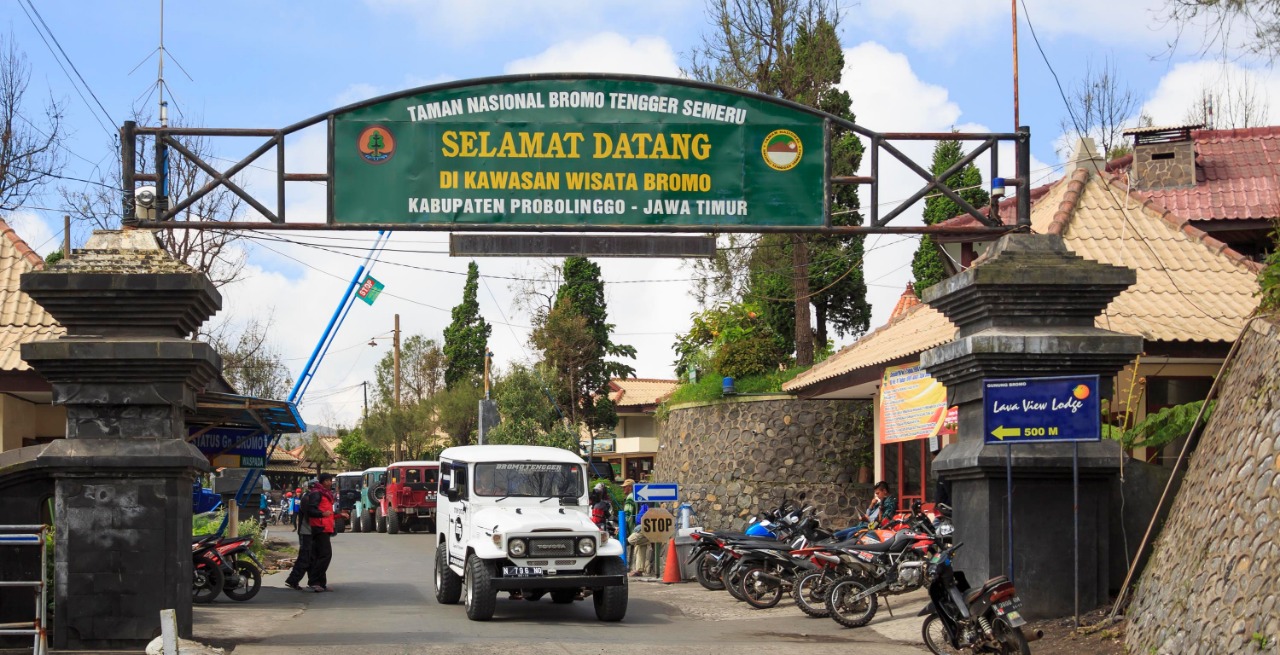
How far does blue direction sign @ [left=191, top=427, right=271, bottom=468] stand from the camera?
21156mm

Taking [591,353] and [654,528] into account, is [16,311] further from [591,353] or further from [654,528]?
[591,353]

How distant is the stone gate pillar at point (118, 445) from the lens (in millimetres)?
11180

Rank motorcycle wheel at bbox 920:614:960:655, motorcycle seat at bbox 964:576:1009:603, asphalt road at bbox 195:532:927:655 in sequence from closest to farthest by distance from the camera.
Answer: motorcycle seat at bbox 964:576:1009:603, motorcycle wheel at bbox 920:614:960:655, asphalt road at bbox 195:532:927:655

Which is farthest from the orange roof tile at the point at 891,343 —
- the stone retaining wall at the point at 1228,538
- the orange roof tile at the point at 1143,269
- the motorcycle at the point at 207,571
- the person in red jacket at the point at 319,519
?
the motorcycle at the point at 207,571

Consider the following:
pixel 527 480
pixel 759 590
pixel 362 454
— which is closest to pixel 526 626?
pixel 527 480

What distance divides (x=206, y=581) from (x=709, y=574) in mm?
7287

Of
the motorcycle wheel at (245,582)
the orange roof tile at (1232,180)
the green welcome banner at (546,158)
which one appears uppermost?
the orange roof tile at (1232,180)

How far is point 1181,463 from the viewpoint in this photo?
39.8 ft

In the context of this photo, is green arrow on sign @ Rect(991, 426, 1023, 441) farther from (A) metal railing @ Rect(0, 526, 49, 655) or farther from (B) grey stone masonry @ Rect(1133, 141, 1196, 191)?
(B) grey stone masonry @ Rect(1133, 141, 1196, 191)

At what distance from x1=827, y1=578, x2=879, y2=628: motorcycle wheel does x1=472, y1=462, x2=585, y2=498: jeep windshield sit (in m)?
3.98

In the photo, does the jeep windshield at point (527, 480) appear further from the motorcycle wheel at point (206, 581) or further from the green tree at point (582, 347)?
the green tree at point (582, 347)

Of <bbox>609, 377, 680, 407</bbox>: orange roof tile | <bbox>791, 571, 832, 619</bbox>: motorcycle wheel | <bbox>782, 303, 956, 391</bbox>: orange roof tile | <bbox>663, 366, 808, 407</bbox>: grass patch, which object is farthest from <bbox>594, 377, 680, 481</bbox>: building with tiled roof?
<bbox>791, 571, 832, 619</bbox>: motorcycle wheel

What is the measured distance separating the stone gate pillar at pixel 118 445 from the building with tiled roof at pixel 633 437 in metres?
41.8

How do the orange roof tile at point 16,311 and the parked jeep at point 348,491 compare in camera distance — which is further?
the parked jeep at point 348,491
